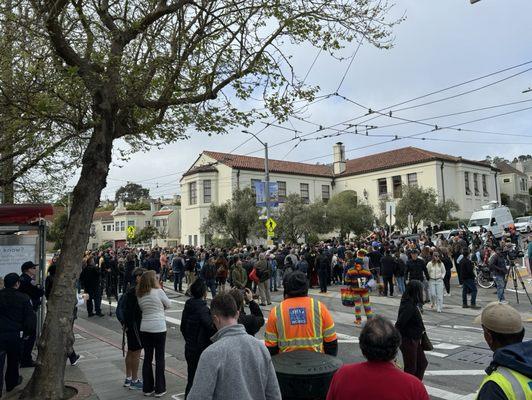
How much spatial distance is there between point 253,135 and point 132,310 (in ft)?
62.6

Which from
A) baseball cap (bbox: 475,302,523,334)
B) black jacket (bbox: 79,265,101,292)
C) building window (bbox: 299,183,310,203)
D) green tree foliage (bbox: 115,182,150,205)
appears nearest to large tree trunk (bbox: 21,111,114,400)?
baseball cap (bbox: 475,302,523,334)

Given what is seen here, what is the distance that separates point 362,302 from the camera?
36.8 ft

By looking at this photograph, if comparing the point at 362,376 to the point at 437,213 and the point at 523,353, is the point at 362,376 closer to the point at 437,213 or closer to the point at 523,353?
the point at 523,353

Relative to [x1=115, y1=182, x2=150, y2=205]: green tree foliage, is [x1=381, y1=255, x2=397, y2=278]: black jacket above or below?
below

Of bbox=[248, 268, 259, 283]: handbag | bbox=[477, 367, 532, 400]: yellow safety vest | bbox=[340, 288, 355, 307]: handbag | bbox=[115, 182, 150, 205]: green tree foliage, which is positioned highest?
bbox=[115, 182, 150, 205]: green tree foliage

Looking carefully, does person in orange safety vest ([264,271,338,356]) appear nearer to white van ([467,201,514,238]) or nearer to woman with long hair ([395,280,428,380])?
woman with long hair ([395,280,428,380])

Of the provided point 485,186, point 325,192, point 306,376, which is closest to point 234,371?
point 306,376

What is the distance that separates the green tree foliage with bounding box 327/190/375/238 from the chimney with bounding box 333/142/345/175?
1011cm

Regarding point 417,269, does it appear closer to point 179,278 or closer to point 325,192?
point 179,278

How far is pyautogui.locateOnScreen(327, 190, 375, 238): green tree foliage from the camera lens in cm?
3866

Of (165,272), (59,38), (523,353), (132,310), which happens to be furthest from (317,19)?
(165,272)

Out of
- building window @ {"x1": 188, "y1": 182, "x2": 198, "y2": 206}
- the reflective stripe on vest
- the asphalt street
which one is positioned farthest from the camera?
building window @ {"x1": 188, "y1": 182, "x2": 198, "y2": 206}

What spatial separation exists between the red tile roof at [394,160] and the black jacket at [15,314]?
4127 cm

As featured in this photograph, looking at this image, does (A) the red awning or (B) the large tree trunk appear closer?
(B) the large tree trunk
